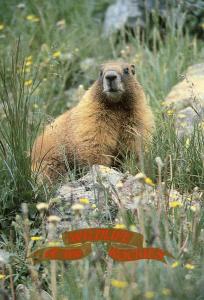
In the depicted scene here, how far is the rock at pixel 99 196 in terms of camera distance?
15.1 ft

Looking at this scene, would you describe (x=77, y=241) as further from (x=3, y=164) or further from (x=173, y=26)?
(x=173, y=26)

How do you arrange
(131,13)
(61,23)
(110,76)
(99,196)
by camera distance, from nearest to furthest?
(99,196) → (110,76) → (61,23) → (131,13)

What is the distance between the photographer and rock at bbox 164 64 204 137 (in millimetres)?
6234

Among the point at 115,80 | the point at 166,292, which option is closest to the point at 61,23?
the point at 115,80

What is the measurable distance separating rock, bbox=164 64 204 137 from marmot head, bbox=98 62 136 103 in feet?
1.31

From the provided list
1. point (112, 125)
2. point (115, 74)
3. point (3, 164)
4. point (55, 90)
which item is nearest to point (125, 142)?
point (112, 125)

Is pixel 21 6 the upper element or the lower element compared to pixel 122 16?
upper

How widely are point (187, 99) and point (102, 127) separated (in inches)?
50.4

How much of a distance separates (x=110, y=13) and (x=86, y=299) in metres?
6.53

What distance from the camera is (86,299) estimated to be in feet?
11.6

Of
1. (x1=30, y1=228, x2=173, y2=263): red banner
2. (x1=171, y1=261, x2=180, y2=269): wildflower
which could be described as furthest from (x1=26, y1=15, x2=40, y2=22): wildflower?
(x1=171, y1=261, x2=180, y2=269): wildflower

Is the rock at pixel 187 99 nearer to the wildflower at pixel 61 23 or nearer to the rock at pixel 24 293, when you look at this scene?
the wildflower at pixel 61 23

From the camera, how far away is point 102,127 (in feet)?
19.6

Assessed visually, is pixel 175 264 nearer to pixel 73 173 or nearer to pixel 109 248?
pixel 109 248
